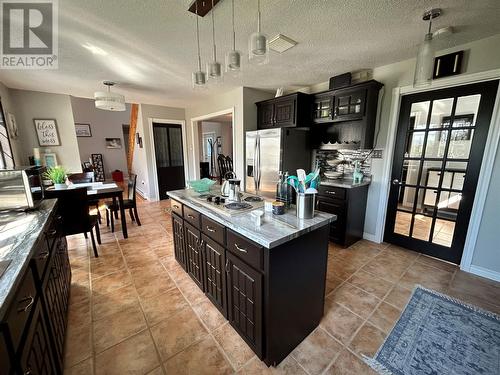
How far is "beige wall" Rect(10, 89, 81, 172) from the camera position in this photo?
12.2 feet

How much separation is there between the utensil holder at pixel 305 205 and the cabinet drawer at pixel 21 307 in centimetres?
143

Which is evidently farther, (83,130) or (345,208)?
(83,130)

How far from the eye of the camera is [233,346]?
58.7 inches

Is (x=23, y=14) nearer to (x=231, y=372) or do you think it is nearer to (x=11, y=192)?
(x=11, y=192)

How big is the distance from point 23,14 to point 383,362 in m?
3.80

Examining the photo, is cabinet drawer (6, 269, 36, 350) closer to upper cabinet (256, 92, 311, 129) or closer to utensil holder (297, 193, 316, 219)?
utensil holder (297, 193, 316, 219)

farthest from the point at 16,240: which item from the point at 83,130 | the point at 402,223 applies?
the point at 83,130

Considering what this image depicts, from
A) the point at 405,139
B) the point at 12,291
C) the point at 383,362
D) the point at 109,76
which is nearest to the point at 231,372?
the point at 383,362

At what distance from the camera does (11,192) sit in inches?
62.4

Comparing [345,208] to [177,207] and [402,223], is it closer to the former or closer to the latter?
[402,223]

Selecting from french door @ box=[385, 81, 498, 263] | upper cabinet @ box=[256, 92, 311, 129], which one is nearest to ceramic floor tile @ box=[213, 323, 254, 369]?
french door @ box=[385, 81, 498, 263]

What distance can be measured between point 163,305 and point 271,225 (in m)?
1.38

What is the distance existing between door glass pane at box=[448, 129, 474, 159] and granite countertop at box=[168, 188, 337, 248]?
6.86ft

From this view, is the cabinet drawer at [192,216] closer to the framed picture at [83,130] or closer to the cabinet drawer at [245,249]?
the cabinet drawer at [245,249]
